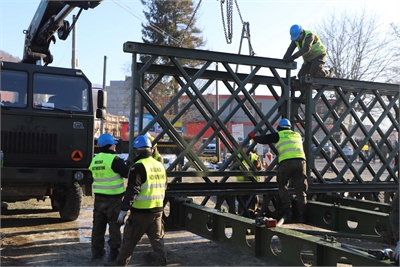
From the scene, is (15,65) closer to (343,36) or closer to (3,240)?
(3,240)

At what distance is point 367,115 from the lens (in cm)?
952

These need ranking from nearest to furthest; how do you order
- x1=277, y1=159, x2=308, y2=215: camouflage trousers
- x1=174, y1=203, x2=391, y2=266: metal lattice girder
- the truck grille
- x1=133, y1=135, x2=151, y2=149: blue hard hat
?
x1=174, y1=203, x2=391, y2=266: metal lattice girder
x1=133, y1=135, x2=151, y2=149: blue hard hat
x1=277, y1=159, x2=308, y2=215: camouflage trousers
the truck grille

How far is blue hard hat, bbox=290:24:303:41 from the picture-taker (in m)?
8.87

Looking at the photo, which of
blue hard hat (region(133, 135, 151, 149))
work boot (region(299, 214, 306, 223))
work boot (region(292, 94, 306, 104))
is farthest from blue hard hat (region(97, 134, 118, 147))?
work boot (region(292, 94, 306, 104))

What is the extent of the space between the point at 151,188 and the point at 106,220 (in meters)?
1.31

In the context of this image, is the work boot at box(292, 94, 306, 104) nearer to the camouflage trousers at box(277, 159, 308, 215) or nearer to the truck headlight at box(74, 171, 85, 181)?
the camouflage trousers at box(277, 159, 308, 215)

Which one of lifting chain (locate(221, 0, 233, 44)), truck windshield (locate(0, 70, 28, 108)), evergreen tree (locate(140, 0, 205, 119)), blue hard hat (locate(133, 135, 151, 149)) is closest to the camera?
blue hard hat (locate(133, 135, 151, 149))

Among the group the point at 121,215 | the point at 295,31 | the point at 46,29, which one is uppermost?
the point at 46,29

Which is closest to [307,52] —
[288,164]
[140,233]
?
[288,164]

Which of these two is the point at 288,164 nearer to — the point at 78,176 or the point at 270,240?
the point at 270,240

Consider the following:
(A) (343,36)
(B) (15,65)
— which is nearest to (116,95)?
(A) (343,36)

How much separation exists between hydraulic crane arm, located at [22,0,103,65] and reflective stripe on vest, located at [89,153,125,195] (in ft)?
14.3

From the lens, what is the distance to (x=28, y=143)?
798 centimetres

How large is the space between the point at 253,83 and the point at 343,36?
20.9 metres
